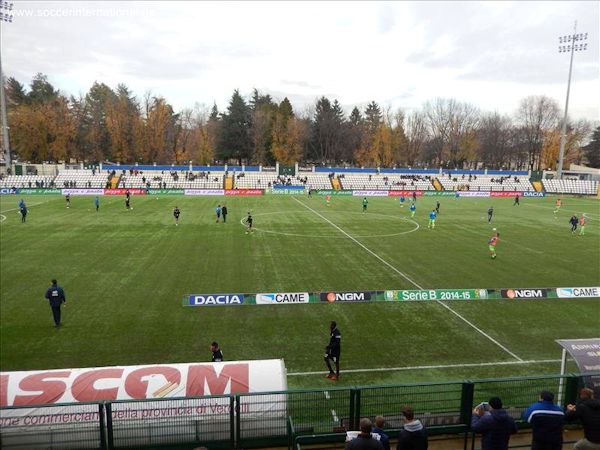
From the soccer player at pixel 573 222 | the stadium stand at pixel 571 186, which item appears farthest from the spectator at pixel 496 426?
the stadium stand at pixel 571 186

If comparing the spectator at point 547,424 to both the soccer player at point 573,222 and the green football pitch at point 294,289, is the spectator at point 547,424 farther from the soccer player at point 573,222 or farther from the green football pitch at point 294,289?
the soccer player at point 573,222

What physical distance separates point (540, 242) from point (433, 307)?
18018mm

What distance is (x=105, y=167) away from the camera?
76.1m

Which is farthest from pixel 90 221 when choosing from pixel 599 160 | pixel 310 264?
pixel 599 160

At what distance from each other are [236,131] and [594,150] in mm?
90054

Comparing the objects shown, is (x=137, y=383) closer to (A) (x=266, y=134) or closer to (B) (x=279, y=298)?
(B) (x=279, y=298)

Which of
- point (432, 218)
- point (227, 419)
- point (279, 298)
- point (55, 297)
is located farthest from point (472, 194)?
point (227, 419)

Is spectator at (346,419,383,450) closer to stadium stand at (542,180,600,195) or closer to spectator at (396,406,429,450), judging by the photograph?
spectator at (396,406,429,450)

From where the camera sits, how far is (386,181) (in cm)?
8000

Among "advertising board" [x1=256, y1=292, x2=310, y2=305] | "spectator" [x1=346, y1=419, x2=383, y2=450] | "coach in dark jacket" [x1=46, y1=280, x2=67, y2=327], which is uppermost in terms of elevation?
"spectator" [x1=346, y1=419, x2=383, y2=450]

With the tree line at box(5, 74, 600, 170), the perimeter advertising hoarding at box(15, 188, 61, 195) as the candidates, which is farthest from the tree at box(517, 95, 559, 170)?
the perimeter advertising hoarding at box(15, 188, 61, 195)

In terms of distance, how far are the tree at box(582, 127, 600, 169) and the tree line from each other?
32cm

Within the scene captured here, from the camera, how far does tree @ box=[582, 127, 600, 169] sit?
4520 inches

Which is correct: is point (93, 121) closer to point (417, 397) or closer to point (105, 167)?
point (105, 167)
